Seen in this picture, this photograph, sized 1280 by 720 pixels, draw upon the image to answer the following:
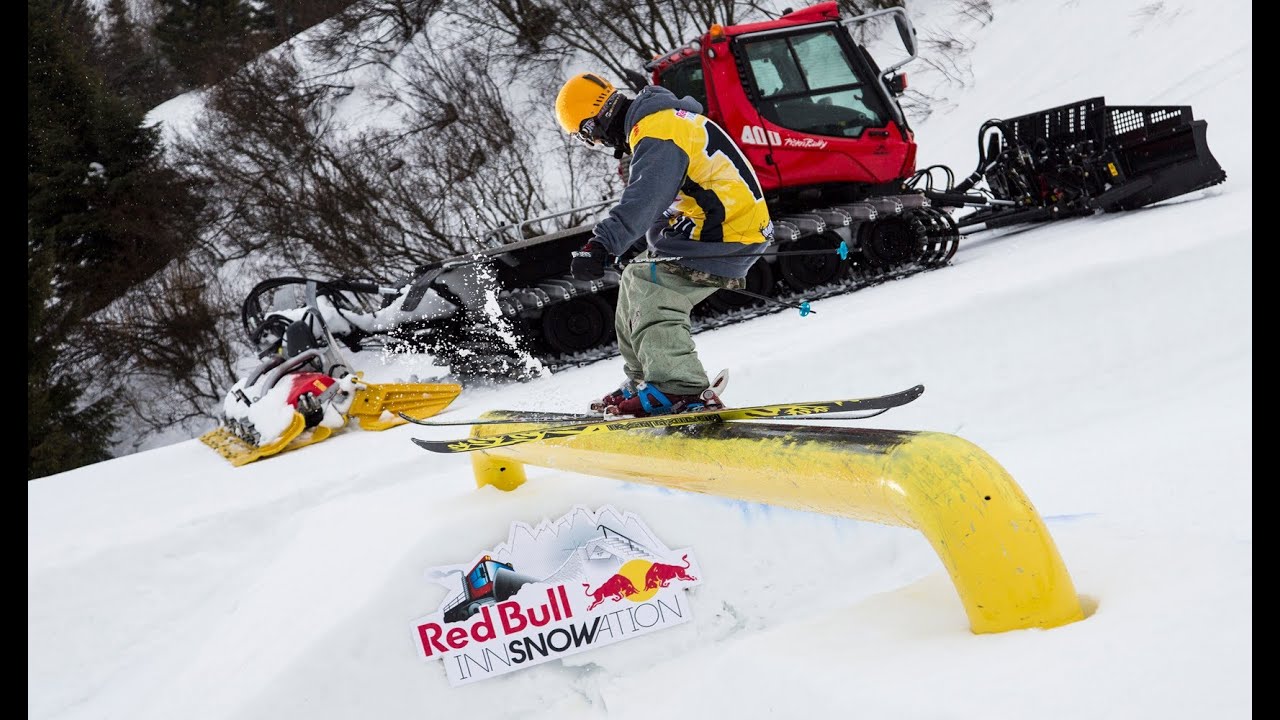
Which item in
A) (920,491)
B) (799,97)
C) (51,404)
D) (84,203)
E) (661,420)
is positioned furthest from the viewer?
(84,203)

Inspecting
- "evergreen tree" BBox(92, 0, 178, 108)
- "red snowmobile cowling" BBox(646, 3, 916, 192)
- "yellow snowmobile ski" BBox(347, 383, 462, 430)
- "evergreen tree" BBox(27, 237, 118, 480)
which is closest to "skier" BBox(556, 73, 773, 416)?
"yellow snowmobile ski" BBox(347, 383, 462, 430)

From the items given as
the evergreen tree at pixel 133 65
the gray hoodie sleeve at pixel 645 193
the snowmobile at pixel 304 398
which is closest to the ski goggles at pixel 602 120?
the gray hoodie sleeve at pixel 645 193

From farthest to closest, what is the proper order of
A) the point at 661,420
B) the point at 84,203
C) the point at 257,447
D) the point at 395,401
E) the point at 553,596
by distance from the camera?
the point at 84,203
the point at 395,401
the point at 257,447
the point at 553,596
the point at 661,420

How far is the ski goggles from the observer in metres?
3.64

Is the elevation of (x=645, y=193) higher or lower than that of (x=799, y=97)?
lower

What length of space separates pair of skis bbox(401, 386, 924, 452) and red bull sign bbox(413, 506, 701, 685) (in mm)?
480

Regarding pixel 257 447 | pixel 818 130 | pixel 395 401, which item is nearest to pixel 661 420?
pixel 395 401

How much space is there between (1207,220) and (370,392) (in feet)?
20.1

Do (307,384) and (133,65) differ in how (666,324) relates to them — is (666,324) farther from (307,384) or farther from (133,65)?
(133,65)

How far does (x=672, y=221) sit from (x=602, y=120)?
0.50 meters

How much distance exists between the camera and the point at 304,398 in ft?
21.9

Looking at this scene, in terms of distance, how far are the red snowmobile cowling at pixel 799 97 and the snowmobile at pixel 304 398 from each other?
337 centimetres

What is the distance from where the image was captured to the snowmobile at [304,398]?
6621 millimetres

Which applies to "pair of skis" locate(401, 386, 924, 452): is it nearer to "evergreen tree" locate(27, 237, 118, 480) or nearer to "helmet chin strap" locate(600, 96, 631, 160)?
"helmet chin strap" locate(600, 96, 631, 160)
